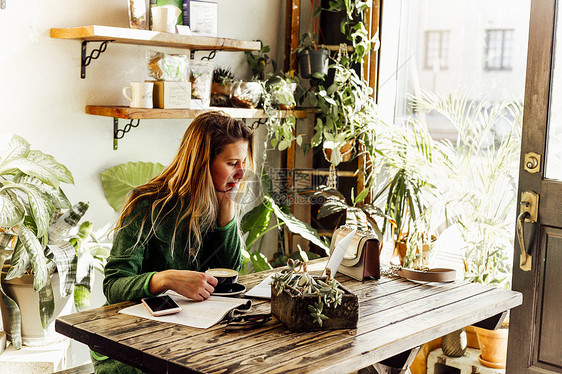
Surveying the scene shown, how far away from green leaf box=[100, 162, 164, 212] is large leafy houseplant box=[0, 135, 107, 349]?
1.20 feet

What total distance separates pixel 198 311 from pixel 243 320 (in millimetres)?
144

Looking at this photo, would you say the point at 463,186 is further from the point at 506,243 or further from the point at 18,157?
the point at 18,157

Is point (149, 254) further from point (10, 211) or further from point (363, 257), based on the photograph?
point (363, 257)

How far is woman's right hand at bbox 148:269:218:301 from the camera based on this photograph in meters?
1.85

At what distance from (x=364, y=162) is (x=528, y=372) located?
4.14 feet

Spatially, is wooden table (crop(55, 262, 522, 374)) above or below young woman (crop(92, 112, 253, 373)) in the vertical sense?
below

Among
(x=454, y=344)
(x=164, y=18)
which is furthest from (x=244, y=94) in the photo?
(x=454, y=344)

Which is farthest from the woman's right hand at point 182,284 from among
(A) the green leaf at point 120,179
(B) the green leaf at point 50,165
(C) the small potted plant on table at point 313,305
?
(A) the green leaf at point 120,179

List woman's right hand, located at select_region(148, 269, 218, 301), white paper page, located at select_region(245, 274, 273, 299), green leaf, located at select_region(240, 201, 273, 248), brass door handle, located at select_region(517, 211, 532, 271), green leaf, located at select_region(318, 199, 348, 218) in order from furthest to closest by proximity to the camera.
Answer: green leaf, located at select_region(240, 201, 273, 248) < green leaf, located at select_region(318, 199, 348, 218) < brass door handle, located at select_region(517, 211, 532, 271) < white paper page, located at select_region(245, 274, 273, 299) < woman's right hand, located at select_region(148, 269, 218, 301)

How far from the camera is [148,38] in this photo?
9.09 ft

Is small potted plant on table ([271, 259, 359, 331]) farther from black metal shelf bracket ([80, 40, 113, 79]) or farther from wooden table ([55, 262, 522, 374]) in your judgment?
black metal shelf bracket ([80, 40, 113, 79])

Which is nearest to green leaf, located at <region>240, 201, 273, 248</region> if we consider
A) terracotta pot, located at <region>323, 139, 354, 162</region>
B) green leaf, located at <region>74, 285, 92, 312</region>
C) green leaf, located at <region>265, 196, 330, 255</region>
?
green leaf, located at <region>265, 196, 330, 255</region>

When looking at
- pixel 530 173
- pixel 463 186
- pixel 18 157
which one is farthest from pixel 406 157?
pixel 18 157

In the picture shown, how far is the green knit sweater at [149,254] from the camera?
6.23 feet
